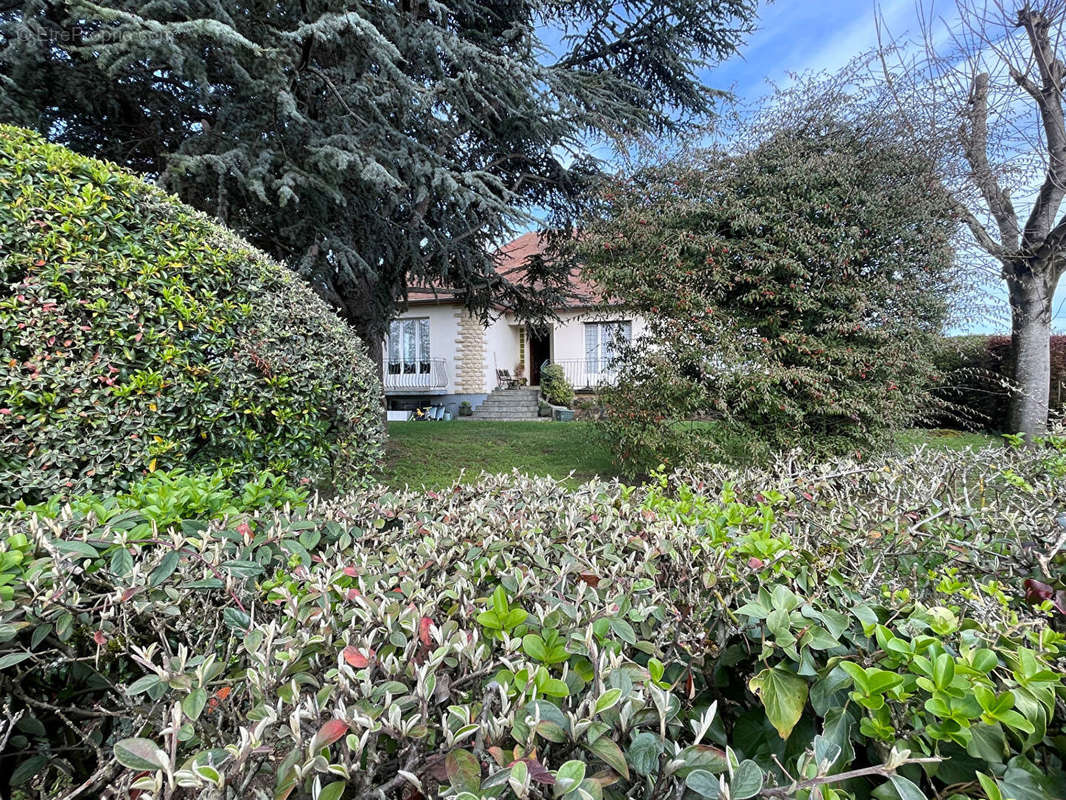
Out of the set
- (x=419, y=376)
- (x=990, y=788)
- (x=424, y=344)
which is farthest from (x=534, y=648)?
(x=424, y=344)

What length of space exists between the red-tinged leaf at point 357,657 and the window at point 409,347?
18.9m

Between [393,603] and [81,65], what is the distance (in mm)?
7421

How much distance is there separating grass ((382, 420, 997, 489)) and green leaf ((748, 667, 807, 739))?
436 centimetres

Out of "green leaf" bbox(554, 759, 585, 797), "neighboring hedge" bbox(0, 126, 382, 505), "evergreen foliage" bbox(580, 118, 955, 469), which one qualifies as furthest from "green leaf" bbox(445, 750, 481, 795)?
"evergreen foliage" bbox(580, 118, 955, 469)

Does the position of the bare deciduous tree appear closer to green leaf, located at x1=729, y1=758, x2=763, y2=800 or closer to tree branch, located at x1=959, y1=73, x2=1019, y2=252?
tree branch, located at x1=959, y1=73, x2=1019, y2=252

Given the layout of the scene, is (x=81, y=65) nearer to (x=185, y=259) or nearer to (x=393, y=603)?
(x=185, y=259)

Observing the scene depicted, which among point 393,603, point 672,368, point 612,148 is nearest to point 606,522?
point 393,603

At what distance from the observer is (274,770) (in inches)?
31.9

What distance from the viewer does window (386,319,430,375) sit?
19547mm

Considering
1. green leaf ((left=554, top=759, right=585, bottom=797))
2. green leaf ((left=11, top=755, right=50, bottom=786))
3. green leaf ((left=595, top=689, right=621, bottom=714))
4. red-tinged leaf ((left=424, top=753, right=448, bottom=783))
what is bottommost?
green leaf ((left=11, top=755, right=50, bottom=786))

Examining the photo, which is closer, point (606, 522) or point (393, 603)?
point (393, 603)

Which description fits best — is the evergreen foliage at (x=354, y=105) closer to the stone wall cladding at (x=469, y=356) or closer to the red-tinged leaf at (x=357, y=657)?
the red-tinged leaf at (x=357, y=657)

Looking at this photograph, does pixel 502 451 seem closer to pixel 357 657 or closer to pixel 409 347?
pixel 357 657

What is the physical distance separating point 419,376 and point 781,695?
19.1 meters
